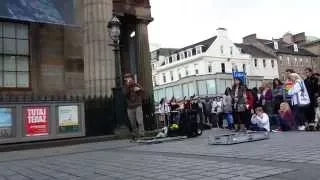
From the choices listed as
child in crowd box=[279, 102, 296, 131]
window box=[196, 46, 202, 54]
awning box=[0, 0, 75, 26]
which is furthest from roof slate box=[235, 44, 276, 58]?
child in crowd box=[279, 102, 296, 131]

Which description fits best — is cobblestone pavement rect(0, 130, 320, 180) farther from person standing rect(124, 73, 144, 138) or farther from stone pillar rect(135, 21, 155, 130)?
stone pillar rect(135, 21, 155, 130)

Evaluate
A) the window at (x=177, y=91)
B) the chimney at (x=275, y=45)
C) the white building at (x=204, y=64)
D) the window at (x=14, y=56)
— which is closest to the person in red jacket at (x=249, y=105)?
the window at (x=14, y=56)

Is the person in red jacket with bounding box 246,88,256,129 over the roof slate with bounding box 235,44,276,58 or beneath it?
beneath

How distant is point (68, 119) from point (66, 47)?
5.72 metres

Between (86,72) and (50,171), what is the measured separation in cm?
989

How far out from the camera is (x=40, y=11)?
1612 cm

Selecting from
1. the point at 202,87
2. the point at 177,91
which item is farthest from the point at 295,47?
the point at 202,87

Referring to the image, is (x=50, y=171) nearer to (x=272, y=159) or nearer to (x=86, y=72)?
(x=272, y=159)

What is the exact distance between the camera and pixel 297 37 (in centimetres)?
9938

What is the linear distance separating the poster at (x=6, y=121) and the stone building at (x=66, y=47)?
3.87 meters

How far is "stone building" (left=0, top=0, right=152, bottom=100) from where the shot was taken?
54.2ft

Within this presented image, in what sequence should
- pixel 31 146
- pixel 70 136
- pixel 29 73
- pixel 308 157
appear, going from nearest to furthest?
1. pixel 308 157
2. pixel 31 146
3. pixel 70 136
4. pixel 29 73

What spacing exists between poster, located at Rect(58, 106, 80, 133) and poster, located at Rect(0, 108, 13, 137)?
152 cm

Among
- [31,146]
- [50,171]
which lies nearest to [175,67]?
[31,146]
